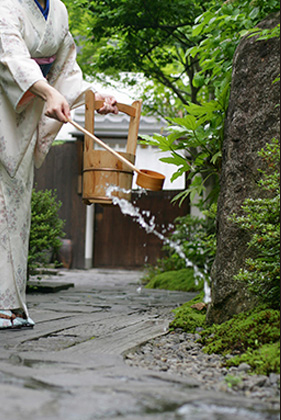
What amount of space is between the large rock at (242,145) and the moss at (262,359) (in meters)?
0.52

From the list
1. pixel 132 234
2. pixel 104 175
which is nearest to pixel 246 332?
pixel 104 175

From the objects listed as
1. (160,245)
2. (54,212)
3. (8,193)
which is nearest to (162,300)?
(54,212)

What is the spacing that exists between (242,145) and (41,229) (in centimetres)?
349

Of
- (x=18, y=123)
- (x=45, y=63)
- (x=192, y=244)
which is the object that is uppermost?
(x=45, y=63)

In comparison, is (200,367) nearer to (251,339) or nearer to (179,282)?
(251,339)

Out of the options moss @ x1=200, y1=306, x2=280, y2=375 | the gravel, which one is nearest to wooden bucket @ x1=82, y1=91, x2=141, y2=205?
the gravel

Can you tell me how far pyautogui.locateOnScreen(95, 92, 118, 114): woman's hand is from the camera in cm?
314

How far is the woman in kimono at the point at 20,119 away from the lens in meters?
2.78

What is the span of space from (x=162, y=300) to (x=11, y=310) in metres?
2.08

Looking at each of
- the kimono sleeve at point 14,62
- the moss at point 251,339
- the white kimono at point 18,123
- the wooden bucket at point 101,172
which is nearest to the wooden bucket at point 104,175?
the wooden bucket at point 101,172

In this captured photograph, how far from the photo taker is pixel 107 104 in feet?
10.3

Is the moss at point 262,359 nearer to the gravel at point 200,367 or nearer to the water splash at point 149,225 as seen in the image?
the gravel at point 200,367

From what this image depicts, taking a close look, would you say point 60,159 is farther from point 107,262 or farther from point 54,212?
point 54,212

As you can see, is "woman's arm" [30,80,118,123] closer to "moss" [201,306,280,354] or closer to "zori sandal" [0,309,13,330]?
"zori sandal" [0,309,13,330]
